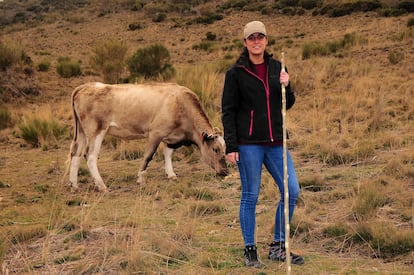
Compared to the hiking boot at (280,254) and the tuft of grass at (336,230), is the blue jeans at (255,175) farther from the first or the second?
the tuft of grass at (336,230)

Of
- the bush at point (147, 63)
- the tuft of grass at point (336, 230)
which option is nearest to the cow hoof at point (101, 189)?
the tuft of grass at point (336, 230)

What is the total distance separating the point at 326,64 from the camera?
2005cm

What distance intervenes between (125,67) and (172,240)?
2090cm

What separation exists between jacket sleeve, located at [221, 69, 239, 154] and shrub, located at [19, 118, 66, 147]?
980 centimetres

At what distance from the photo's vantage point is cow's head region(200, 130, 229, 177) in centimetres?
957

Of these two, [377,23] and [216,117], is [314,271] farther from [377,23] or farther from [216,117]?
[377,23]

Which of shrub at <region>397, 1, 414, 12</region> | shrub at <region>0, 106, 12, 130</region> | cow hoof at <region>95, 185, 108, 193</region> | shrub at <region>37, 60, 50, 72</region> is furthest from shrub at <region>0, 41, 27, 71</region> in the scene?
shrub at <region>397, 1, 414, 12</region>

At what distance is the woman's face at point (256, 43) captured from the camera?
17.0ft

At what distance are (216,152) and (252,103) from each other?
443 centimetres

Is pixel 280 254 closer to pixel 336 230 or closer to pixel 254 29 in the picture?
pixel 336 230

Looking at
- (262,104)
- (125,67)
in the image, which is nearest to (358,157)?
(262,104)

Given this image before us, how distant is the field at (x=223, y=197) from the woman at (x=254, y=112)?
1.01 m

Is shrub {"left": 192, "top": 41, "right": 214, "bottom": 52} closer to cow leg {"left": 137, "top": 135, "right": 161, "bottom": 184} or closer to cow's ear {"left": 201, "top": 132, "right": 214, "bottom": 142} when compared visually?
cow leg {"left": 137, "top": 135, "right": 161, "bottom": 184}

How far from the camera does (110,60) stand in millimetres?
24719
